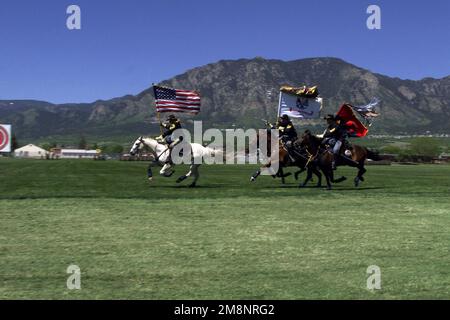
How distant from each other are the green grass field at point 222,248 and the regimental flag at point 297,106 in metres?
10.8

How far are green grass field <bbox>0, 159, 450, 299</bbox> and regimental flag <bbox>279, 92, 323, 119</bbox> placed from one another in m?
10.8

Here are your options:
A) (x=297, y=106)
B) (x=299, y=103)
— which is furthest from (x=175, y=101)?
(x=299, y=103)

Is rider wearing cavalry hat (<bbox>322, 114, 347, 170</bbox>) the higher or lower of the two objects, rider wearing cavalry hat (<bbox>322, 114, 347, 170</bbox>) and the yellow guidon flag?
the lower

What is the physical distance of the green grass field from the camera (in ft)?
26.2

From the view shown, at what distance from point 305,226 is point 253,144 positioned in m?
15.6

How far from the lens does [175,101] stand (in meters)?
28.9

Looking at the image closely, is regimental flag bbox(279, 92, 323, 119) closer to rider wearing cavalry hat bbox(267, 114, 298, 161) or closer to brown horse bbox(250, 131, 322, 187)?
rider wearing cavalry hat bbox(267, 114, 298, 161)

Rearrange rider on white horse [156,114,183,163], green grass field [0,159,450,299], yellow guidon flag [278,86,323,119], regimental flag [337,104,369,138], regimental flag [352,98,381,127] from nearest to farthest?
green grass field [0,159,450,299]
rider on white horse [156,114,183,163]
regimental flag [337,104,369,138]
regimental flag [352,98,381,127]
yellow guidon flag [278,86,323,119]

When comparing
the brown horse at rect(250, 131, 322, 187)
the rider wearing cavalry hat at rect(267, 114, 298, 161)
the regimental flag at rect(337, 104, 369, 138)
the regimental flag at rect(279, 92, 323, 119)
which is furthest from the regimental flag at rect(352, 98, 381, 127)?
the brown horse at rect(250, 131, 322, 187)

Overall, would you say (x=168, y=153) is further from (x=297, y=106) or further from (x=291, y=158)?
(x=297, y=106)

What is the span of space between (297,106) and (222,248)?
782 inches

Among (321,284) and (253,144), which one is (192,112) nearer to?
(253,144)

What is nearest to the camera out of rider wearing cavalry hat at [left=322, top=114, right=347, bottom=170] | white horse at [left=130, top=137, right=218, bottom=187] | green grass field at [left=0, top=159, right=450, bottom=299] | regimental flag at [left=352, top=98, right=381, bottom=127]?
green grass field at [left=0, top=159, right=450, bottom=299]

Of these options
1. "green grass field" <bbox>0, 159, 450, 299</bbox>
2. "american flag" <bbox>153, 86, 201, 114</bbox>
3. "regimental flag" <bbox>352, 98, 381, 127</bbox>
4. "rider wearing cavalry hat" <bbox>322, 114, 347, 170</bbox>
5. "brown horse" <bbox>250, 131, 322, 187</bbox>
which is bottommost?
"green grass field" <bbox>0, 159, 450, 299</bbox>
